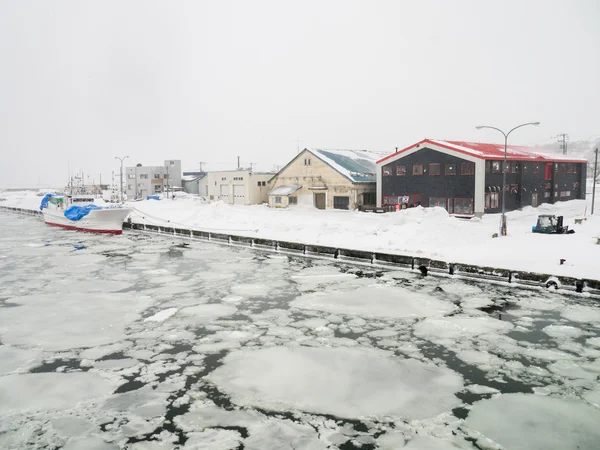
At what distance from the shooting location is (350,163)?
186 ft

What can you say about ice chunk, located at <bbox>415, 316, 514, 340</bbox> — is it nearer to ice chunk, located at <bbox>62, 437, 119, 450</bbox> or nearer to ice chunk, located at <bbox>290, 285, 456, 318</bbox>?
ice chunk, located at <bbox>290, 285, 456, 318</bbox>

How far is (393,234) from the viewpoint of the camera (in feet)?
101

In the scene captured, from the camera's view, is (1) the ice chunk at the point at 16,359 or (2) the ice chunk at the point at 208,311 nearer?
(1) the ice chunk at the point at 16,359

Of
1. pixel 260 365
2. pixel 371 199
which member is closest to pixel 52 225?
pixel 371 199

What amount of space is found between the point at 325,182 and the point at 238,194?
15.3 meters

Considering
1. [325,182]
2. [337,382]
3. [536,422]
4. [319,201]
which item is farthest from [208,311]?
[319,201]

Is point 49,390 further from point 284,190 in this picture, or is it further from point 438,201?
point 284,190

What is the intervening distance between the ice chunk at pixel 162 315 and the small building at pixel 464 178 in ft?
107

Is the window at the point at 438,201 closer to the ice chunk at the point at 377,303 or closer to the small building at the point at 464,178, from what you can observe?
the small building at the point at 464,178

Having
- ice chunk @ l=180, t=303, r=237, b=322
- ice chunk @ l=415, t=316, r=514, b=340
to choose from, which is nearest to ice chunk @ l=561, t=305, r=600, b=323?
ice chunk @ l=415, t=316, r=514, b=340

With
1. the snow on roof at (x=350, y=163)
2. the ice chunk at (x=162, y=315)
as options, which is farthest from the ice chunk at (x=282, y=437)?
the snow on roof at (x=350, y=163)

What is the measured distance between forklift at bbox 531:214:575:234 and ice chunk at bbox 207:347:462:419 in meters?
21.4

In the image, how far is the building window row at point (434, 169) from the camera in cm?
4191

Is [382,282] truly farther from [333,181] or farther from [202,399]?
[333,181]
